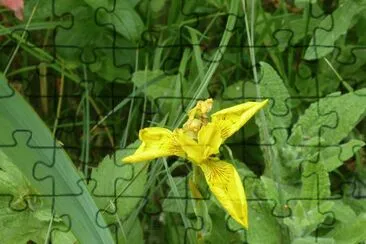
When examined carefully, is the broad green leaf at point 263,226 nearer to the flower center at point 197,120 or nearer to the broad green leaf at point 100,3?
the flower center at point 197,120

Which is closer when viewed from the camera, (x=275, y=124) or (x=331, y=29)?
(x=275, y=124)

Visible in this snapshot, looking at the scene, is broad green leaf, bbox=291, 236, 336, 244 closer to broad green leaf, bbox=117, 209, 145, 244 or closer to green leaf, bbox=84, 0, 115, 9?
broad green leaf, bbox=117, 209, 145, 244

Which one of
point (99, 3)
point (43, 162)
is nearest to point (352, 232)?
point (43, 162)

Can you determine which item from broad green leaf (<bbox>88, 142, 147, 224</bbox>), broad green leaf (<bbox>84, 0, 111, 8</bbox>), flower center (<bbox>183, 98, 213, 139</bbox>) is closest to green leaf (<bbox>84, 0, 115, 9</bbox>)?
broad green leaf (<bbox>84, 0, 111, 8</bbox>)

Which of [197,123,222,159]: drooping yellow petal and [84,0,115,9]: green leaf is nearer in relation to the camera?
[197,123,222,159]: drooping yellow petal

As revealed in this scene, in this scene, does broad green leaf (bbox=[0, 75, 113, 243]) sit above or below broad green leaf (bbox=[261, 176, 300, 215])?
above

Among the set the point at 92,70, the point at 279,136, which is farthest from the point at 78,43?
the point at 279,136
